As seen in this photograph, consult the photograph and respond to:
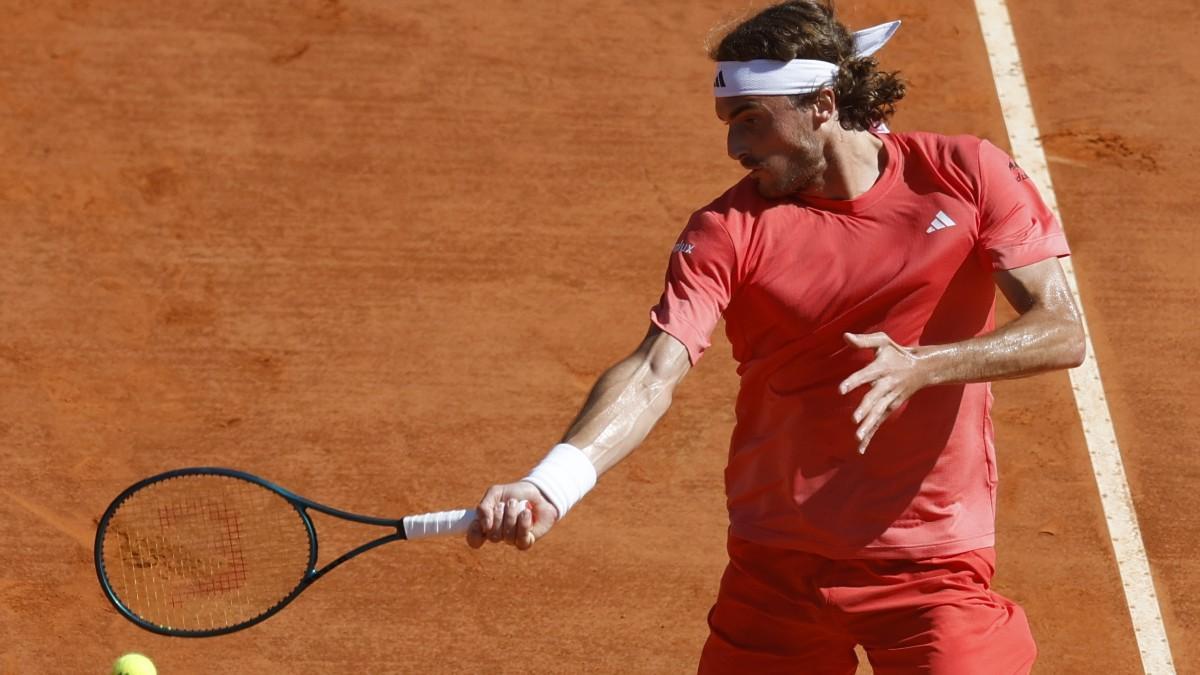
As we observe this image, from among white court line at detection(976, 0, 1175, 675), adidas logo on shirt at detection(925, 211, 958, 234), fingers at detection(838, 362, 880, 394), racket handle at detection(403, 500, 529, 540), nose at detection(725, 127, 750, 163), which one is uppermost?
nose at detection(725, 127, 750, 163)

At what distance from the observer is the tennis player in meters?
4.44

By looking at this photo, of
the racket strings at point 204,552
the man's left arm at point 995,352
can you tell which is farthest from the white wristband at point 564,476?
the racket strings at point 204,552

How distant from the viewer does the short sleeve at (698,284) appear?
432 cm

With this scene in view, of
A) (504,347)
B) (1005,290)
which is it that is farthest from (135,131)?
(1005,290)

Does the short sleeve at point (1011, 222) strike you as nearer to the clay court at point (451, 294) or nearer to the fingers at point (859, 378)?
the fingers at point (859, 378)

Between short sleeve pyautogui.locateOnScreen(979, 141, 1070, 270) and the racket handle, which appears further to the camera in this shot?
short sleeve pyautogui.locateOnScreen(979, 141, 1070, 270)

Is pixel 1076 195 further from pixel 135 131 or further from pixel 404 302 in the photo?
pixel 135 131

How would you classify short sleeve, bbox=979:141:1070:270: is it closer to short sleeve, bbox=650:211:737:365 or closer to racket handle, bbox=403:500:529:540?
short sleeve, bbox=650:211:737:365

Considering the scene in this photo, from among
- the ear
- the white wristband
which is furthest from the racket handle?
the ear

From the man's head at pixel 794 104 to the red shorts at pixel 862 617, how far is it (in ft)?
3.39

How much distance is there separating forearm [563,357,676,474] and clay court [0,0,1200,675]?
7.40 feet

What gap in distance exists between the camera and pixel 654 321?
4348 mm

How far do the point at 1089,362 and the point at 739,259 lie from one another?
338 centimetres

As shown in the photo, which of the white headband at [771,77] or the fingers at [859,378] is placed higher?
the white headband at [771,77]
